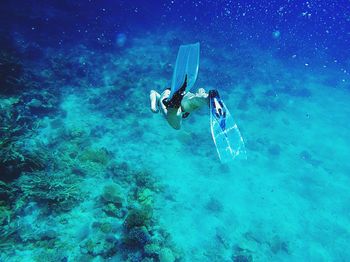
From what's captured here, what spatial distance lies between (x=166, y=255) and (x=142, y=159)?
4.88 metres

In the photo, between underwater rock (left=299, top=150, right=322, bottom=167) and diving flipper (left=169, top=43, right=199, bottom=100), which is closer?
diving flipper (left=169, top=43, right=199, bottom=100)

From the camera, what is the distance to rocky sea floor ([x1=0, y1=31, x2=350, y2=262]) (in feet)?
24.4

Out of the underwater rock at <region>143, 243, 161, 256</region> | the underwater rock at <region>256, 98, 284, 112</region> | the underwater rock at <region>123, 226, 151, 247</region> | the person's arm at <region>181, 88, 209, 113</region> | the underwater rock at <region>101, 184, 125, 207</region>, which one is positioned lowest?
the underwater rock at <region>143, 243, 161, 256</region>

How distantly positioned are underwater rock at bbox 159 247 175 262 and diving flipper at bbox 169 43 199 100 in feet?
16.0

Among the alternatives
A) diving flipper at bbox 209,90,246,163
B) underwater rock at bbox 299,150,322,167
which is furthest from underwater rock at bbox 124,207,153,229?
underwater rock at bbox 299,150,322,167

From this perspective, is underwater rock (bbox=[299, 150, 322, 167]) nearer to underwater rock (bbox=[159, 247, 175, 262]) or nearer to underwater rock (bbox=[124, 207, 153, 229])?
underwater rock (bbox=[159, 247, 175, 262])

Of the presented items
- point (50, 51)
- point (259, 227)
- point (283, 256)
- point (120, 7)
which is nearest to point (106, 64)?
point (50, 51)

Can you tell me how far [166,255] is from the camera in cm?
746

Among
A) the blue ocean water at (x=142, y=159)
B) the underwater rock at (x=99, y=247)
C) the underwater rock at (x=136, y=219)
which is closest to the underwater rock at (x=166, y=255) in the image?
the blue ocean water at (x=142, y=159)

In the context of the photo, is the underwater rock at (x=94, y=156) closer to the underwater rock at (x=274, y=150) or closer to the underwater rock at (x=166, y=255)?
the underwater rock at (x=166, y=255)

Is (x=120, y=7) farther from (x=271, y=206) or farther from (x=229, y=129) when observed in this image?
(x=229, y=129)

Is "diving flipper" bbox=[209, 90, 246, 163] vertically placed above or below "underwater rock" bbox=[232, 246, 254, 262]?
above

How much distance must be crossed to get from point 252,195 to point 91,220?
7184mm

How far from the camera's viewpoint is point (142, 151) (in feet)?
39.9
